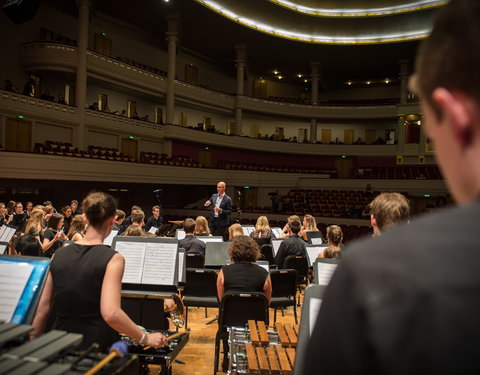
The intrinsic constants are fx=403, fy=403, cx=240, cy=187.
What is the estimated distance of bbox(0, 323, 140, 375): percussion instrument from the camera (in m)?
1.37

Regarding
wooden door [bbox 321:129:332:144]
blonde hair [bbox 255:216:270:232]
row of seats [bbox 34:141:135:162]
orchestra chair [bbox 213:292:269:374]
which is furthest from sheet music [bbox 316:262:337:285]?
wooden door [bbox 321:129:332:144]

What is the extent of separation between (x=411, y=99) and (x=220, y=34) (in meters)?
12.7

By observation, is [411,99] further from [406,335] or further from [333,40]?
[406,335]

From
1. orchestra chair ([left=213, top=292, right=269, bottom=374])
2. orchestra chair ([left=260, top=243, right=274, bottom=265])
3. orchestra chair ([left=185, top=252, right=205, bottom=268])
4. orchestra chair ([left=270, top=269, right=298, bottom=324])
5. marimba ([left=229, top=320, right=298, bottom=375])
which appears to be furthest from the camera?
orchestra chair ([left=260, top=243, right=274, bottom=265])

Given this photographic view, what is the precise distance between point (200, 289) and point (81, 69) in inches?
554

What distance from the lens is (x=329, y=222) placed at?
17328mm

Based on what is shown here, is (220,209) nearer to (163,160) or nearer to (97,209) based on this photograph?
(97,209)

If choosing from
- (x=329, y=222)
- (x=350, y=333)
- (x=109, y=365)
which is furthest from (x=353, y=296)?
(x=329, y=222)

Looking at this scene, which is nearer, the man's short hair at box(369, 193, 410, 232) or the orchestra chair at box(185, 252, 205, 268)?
the man's short hair at box(369, 193, 410, 232)

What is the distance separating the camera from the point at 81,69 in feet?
54.8

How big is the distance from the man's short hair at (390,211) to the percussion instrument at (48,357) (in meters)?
1.88

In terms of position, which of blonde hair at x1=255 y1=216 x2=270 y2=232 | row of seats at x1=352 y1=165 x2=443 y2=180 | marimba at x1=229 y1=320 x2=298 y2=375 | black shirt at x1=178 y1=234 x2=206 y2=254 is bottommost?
marimba at x1=229 y1=320 x2=298 y2=375

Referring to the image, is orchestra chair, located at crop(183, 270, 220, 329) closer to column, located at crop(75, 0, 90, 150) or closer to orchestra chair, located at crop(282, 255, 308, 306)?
orchestra chair, located at crop(282, 255, 308, 306)

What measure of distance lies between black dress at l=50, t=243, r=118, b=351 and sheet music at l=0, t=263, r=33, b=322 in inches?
14.5
